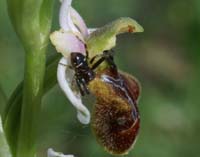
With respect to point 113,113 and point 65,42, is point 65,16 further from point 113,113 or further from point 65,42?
point 113,113

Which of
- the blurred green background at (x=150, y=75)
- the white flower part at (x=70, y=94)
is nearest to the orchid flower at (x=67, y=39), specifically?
the white flower part at (x=70, y=94)

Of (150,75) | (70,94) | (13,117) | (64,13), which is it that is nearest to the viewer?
(70,94)

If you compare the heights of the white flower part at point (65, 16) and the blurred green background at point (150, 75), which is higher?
the white flower part at point (65, 16)

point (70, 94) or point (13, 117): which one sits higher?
point (70, 94)

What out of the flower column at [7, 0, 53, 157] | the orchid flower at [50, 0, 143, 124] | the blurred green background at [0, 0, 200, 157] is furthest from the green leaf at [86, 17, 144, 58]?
the blurred green background at [0, 0, 200, 157]

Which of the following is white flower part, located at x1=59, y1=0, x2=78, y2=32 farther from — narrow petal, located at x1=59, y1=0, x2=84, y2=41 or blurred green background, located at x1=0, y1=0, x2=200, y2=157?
blurred green background, located at x1=0, y1=0, x2=200, y2=157

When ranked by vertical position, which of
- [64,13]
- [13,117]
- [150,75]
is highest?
[64,13]

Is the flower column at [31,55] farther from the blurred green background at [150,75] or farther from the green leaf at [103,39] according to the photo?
the blurred green background at [150,75]

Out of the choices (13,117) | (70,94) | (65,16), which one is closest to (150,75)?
(13,117)
